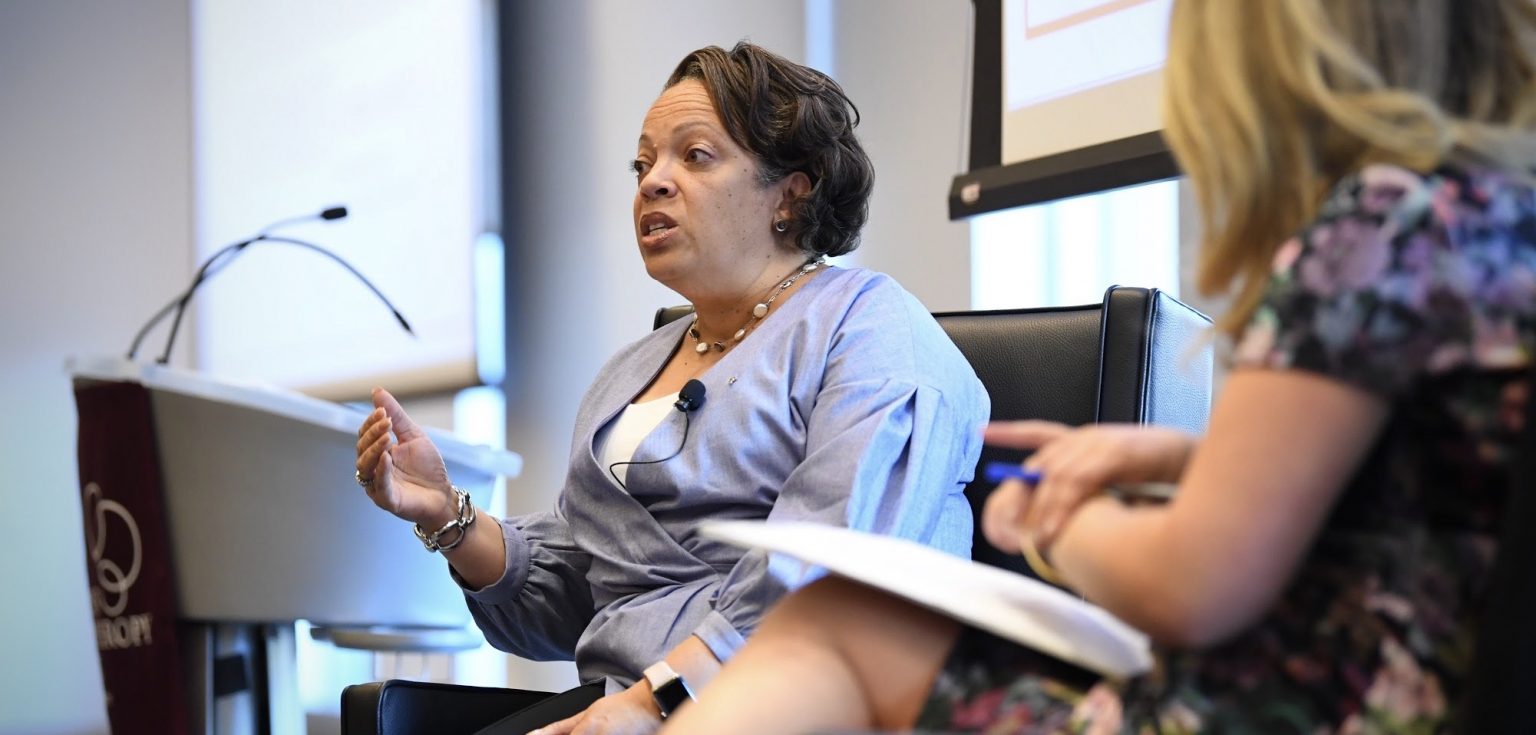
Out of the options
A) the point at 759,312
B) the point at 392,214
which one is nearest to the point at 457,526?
the point at 759,312

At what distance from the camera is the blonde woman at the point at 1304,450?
69 cm

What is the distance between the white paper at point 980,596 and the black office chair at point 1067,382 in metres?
0.72

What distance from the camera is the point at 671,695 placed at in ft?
4.29

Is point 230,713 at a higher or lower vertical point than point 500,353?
lower

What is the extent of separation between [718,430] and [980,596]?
30.1 inches

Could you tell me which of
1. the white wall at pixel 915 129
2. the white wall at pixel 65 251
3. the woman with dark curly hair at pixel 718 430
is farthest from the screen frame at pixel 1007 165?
the white wall at pixel 65 251

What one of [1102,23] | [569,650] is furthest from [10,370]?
[1102,23]

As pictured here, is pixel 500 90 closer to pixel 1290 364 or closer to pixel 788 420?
pixel 788 420

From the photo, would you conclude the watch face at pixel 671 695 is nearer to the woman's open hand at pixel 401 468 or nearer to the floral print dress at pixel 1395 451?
the woman's open hand at pixel 401 468

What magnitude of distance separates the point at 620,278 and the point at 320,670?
1330 mm

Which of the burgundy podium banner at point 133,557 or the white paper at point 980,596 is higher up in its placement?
the white paper at point 980,596

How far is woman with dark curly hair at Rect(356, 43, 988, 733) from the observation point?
1.38 meters

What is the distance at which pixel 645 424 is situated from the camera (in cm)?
165

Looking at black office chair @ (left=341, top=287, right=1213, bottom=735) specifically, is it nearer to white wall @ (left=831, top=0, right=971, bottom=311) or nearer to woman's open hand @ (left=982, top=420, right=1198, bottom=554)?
woman's open hand @ (left=982, top=420, right=1198, bottom=554)
